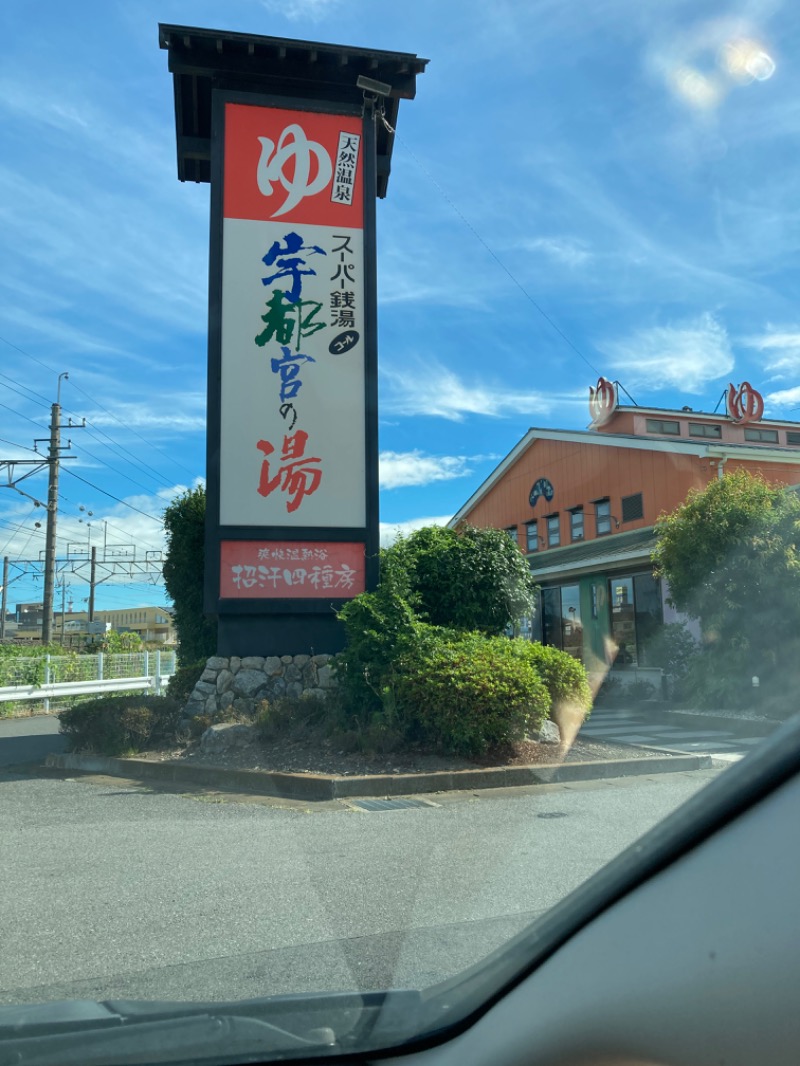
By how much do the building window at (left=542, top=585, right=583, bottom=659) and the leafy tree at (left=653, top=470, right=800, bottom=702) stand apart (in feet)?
30.8

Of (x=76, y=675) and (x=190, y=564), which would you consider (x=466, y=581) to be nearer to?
(x=190, y=564)

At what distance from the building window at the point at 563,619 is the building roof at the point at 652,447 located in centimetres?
437

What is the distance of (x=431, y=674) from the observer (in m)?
9.81

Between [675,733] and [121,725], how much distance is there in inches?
308

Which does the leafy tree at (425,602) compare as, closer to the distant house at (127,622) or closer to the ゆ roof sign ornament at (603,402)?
the ゆ roof sign ornament at (603,402)

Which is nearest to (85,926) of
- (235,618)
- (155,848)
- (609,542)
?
(155,848)

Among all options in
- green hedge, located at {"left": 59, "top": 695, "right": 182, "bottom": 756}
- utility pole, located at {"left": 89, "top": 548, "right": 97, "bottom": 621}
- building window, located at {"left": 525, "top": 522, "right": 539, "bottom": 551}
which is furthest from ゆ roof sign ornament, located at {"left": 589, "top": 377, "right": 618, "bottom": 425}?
utility pole, located at {"left": 89, "top": 548, "right": 97, "bottom": 621}

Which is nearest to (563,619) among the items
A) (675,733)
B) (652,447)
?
(652,447)

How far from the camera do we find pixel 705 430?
97.9ft

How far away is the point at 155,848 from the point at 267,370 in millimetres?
7598

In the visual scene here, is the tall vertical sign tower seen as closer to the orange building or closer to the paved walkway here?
the paved walkway

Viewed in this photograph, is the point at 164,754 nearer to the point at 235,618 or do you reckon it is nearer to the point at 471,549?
the point at 235,618

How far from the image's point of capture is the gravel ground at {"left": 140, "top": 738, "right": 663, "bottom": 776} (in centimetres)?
917

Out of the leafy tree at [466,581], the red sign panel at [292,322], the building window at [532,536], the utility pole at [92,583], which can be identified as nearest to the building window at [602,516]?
the building window at [532,536]
